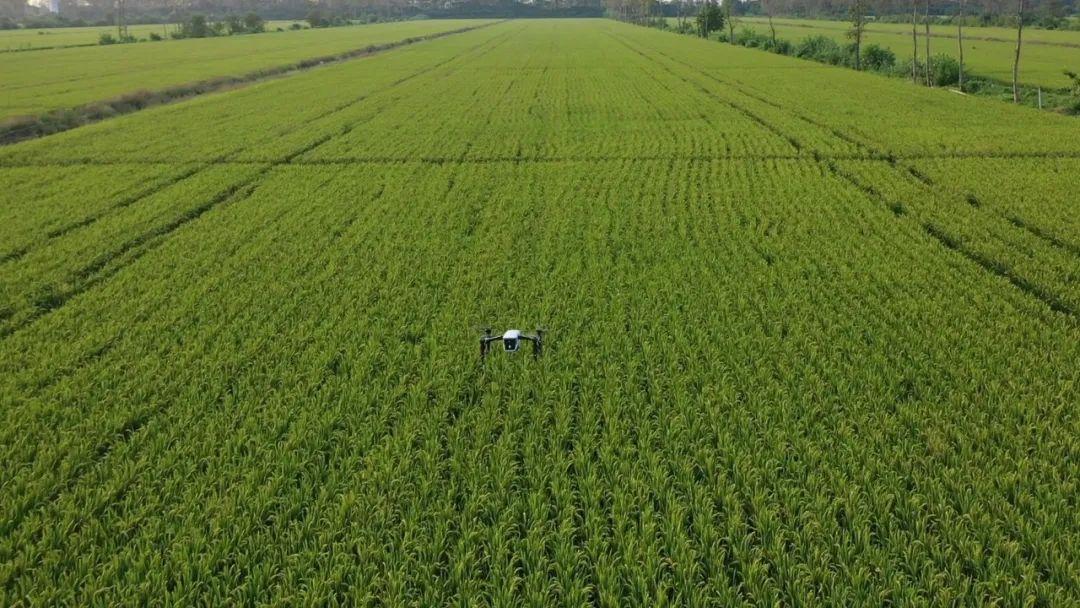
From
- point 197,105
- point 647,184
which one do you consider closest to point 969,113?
point 647,184

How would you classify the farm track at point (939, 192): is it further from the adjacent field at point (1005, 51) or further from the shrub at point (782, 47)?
the shrub at point (782, 47)

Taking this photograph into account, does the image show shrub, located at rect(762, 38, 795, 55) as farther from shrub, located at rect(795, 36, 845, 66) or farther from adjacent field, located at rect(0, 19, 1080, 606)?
adjacent field, located at rect(0, 19, 1080, 606)

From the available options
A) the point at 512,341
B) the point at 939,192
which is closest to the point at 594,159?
the point at 939,192

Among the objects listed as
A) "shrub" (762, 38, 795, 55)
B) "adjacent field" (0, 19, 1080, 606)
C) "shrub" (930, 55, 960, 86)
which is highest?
"shrub" (762, 38, 795, 55)

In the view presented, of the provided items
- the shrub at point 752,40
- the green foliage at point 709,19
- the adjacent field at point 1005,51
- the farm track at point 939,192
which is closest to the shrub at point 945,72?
the adjacent field at point 1005,51

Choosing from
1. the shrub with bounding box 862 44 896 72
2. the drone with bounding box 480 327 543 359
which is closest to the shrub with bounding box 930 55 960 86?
the shrub with bounding box 862 44 896 72

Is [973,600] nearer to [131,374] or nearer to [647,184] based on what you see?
[131,374]
